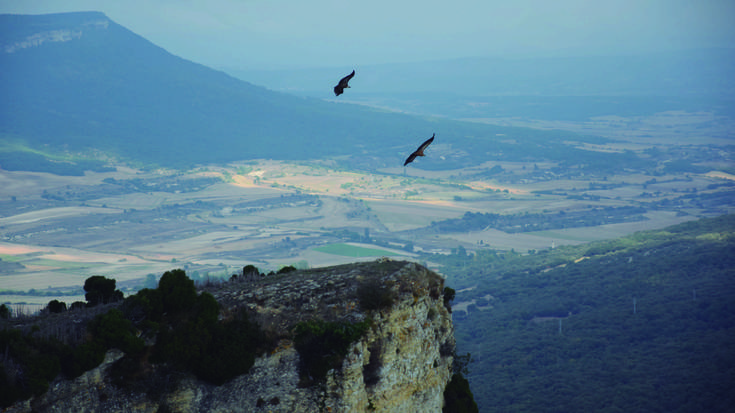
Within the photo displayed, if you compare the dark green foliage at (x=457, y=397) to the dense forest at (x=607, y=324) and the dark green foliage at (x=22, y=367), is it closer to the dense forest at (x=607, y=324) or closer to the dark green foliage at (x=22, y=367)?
the dark green foliage at (x=22, y=367)

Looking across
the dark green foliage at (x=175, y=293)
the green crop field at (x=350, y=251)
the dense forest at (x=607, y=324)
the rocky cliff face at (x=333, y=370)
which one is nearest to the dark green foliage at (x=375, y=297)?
the rocky cliff face at (x=333, y=370)

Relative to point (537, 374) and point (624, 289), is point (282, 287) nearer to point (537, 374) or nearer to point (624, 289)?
point (537, 374)

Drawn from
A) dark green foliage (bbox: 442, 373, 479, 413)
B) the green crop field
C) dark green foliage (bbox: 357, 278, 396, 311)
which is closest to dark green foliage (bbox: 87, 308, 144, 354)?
dark green foliage (bbox: 357, 278, 396, 311)

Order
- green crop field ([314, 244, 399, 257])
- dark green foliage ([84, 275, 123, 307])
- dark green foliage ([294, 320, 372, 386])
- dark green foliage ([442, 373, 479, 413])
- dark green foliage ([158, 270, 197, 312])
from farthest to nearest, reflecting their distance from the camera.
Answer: green crop field ([314, 244, 399, 257]) → dark green foliage ([84, 275, 123, 307]) → dark green foliage ([442, 373, 479, 413]) → dark green foliage ([158, 270, 197, 312]) → dark green foliage ([294, 320, 372, 386])

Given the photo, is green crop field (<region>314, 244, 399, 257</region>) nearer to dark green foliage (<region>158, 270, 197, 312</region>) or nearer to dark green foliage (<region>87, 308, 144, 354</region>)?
dark green foliage (<region>158, 270, 197, 312</region>)

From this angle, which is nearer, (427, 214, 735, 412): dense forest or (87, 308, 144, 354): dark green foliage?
(87, 308, 144, 354): dark green foliage

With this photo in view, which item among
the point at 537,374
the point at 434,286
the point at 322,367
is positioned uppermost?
the point at 434,286

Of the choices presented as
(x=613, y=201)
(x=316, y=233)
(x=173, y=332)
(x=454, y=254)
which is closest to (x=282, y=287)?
(x=173, y=332)
